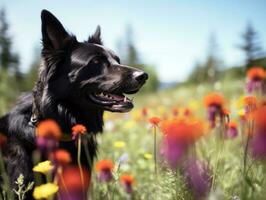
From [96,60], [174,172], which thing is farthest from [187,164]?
[96,60]

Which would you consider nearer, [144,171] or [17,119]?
[17,119]

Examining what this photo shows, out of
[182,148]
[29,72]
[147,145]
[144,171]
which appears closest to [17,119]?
[144,171]

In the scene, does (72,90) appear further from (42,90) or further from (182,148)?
(182,148)

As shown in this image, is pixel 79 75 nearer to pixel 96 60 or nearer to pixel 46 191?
pixel 96 60

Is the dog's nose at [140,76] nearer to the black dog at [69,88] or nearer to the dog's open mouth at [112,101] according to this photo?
the black dog at [69,88]

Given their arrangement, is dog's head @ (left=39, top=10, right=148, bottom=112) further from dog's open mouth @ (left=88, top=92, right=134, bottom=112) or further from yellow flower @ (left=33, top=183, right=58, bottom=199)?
yellow flower @ (left=33, top=183, right=58, bottom=199)

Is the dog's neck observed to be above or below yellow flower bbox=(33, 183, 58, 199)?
below

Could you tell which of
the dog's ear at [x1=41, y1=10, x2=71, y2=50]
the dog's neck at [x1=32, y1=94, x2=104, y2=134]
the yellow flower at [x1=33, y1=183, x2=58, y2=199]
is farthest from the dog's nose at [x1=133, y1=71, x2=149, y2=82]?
the yellow flower at [x1=33, y1=183, x2=58, y2=199]

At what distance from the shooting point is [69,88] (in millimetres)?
3908

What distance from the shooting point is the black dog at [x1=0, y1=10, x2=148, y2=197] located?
12.2 ft

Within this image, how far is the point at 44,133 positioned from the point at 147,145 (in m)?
5.57

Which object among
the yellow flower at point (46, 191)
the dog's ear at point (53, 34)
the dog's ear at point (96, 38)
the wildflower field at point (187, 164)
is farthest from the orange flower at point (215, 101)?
the dog's ear at point (96, 38)

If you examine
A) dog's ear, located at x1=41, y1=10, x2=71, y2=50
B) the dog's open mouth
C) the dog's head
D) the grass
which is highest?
dog's ear, located at x1=41, y1=10, x2=71, y2=50

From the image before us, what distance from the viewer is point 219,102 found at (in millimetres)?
1955
